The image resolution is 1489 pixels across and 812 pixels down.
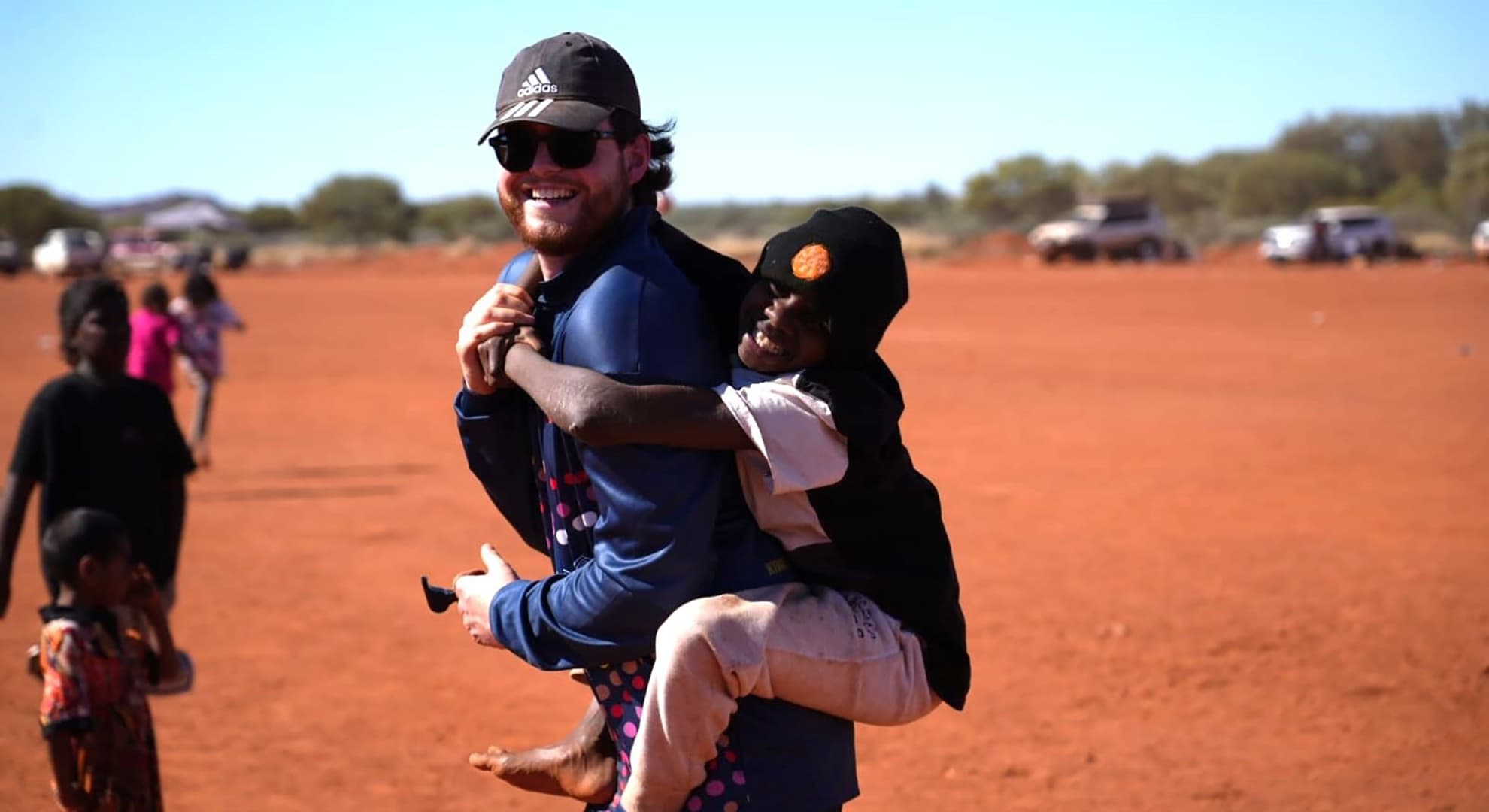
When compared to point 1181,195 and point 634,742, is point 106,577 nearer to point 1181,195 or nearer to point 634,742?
point 634,742

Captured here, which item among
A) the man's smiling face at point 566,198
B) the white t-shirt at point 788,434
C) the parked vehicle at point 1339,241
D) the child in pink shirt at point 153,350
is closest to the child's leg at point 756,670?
the white t-shirt at point 788,434

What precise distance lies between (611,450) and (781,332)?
0.36 metres

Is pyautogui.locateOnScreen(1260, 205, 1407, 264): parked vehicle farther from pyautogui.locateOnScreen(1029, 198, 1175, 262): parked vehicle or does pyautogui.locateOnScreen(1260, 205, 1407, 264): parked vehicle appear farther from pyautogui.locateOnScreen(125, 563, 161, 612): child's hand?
pyautogui.locateOnScreen(125, 563, 161, 612): child's hand

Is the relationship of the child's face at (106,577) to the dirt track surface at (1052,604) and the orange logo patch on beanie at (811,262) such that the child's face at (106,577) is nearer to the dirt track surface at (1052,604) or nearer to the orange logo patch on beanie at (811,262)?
the dirt track surface at (1052,604)

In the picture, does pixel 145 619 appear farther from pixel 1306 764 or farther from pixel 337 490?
pixel 337 490

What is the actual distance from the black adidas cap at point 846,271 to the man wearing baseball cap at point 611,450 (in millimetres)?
205

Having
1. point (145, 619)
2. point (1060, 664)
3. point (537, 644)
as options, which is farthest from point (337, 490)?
point (537, 644)

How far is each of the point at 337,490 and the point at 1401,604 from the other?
332 inches

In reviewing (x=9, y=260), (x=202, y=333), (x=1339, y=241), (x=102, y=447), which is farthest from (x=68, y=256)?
(x=102, y=447)

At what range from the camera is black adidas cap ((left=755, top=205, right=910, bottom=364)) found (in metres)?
2.63

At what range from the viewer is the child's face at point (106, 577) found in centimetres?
466

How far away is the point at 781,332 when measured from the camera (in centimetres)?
266

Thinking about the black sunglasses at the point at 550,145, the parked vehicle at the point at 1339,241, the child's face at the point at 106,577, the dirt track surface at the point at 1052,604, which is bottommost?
the dirt track surface at the point at 1052,604

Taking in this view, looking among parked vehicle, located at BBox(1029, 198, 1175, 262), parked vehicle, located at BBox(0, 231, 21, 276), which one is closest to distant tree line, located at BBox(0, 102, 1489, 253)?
parked vehicle, located at BBox(1029, 198, 1175, 262)
